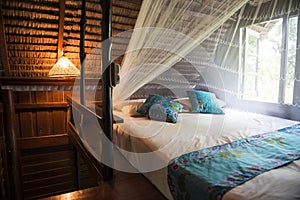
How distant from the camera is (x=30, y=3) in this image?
2426mm

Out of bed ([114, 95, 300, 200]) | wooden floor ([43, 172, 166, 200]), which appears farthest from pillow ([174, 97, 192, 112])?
wooden floor ([43, 172, 166, 200])

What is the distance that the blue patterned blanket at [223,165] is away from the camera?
104cm

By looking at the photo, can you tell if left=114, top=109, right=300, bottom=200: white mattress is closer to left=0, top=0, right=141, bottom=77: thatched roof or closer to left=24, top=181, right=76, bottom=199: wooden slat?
left=0, top=0, right=141, bottom=77: thatched roof

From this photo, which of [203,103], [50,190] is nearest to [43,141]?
[50,190]

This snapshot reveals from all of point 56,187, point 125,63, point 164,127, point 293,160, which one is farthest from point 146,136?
point 56,187

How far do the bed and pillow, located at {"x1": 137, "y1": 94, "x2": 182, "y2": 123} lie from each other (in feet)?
0.27

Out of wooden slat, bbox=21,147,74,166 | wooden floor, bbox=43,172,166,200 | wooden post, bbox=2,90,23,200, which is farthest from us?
wooden slat, bbox=21,147,74,166

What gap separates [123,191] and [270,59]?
7.48ft

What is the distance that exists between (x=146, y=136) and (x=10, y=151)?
6.66 feet

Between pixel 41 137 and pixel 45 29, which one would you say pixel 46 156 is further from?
pixel 45 29

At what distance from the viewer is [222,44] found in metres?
3.01

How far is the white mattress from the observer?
3.20 feet

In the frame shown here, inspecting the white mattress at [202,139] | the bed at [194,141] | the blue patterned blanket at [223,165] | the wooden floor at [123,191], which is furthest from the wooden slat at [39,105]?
the blue patterned blanket at [223,165]

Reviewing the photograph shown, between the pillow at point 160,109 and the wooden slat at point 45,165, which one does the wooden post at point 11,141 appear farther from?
the pillow at point 160,109
